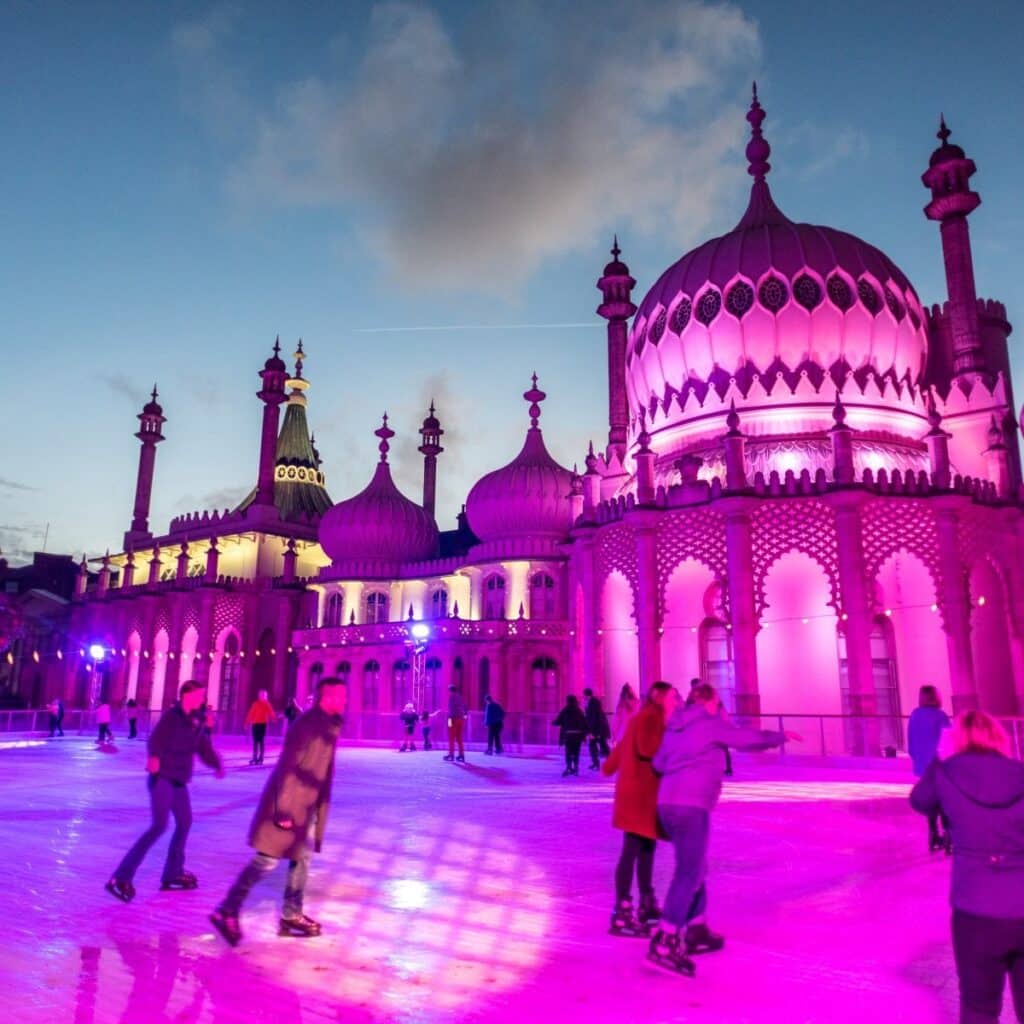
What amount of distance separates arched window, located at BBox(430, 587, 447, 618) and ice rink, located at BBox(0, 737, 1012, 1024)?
91.0ft

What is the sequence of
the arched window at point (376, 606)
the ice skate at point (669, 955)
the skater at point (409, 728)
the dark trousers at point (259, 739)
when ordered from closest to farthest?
the ice skate at point (669, 955), the dark trousers at point (259, 739), the skater at point (409, 728), the arched window at point (376, 606)

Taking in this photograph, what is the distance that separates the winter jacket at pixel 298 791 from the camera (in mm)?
5484

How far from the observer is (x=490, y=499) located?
37719 mm

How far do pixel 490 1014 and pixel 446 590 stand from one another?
3556 cm

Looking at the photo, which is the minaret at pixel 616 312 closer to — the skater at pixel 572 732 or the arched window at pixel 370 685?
the arched window at pixel 370 685

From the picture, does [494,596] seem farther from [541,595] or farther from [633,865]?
[633,865]

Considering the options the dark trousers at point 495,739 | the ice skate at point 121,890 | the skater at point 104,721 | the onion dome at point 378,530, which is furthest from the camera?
the onion dome at point 378,530

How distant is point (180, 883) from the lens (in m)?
6.92

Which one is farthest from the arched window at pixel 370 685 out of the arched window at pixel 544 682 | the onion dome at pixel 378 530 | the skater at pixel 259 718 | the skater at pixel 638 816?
the skater at pixel 638 816

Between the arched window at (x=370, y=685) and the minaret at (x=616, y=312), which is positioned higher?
the minaret at (x=616, y=312)

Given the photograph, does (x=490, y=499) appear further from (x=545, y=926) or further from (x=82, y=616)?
(x=545, y=926)

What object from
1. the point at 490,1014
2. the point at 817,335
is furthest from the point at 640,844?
→ the point at 817,335

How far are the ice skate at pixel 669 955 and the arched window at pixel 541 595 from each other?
3074cm

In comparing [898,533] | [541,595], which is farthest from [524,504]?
[898,533]
